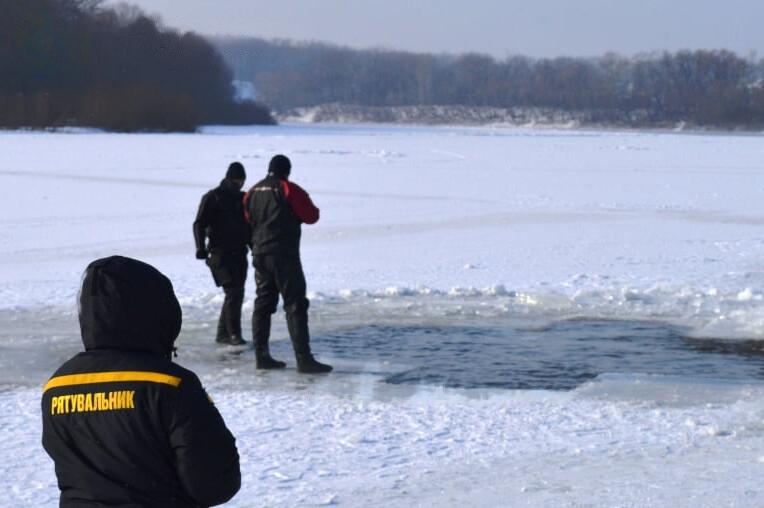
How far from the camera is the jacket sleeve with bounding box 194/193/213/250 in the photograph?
31.8 ft

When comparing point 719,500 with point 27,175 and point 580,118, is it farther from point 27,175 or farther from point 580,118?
point 580,118

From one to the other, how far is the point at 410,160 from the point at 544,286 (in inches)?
1096

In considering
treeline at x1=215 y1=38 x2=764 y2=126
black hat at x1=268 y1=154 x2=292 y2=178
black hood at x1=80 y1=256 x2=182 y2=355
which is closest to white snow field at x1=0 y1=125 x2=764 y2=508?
black hat at x1=268 y1=154 x2=292 y2=178

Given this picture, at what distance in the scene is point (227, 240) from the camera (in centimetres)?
980

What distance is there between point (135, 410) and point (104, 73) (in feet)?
364

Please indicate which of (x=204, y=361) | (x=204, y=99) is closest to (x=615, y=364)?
(x=204, y=361)

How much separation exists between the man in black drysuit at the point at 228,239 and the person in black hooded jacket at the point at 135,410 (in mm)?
6794

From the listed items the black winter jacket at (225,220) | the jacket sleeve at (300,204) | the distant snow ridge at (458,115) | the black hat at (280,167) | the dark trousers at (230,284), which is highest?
the black hat at (280,167)

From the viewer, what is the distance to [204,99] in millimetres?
124250

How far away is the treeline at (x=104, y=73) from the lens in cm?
7906

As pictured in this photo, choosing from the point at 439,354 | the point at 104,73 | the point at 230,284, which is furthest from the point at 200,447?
the point at 104,73

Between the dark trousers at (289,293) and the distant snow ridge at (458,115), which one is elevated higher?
the dark trousers at (289,293)

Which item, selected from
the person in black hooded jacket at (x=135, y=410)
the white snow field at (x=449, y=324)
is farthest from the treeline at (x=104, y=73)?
the person in black hooded jacket at (x=135, y=410)

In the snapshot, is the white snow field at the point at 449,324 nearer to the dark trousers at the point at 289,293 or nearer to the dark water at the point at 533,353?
the dark water at the point at 533,353
